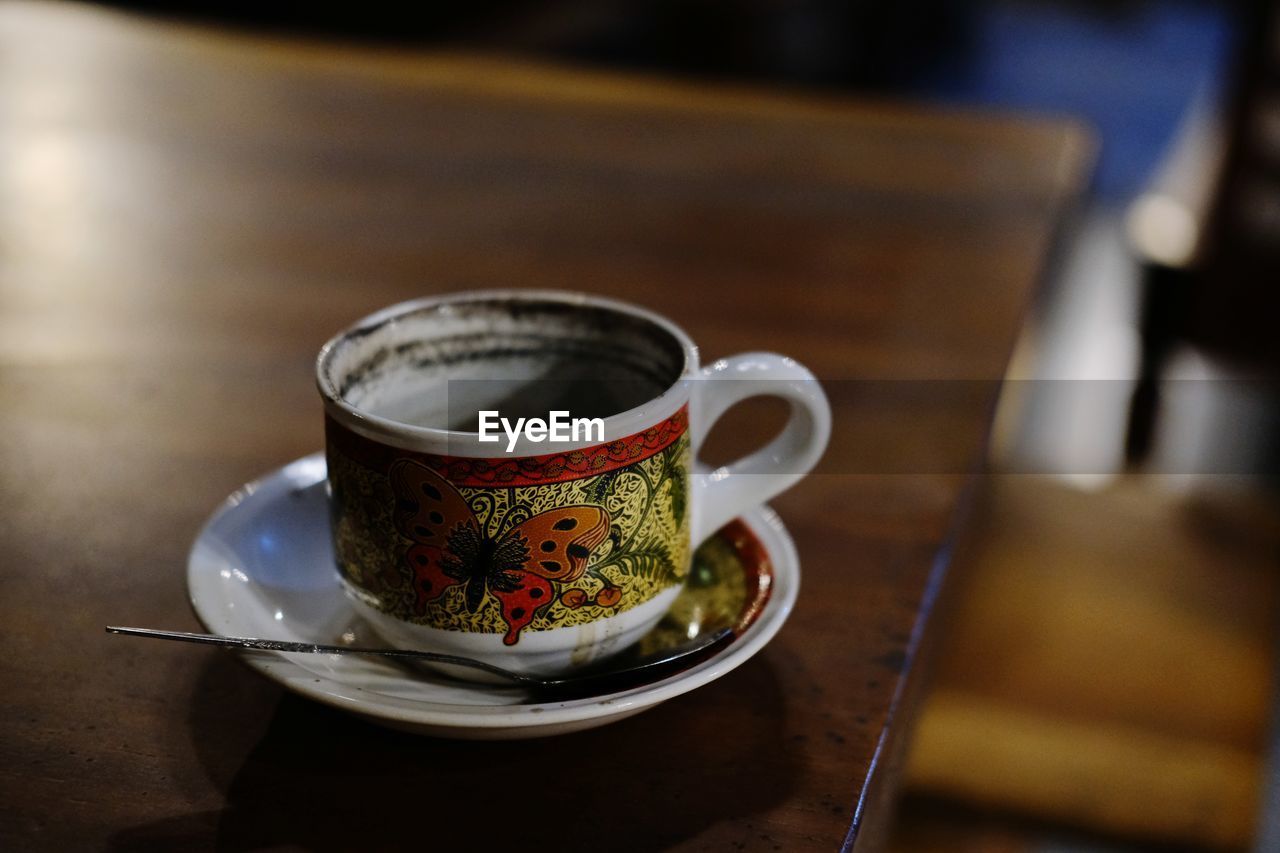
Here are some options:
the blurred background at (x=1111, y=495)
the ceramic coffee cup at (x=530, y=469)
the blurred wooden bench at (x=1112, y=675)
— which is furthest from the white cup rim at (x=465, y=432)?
the blurred wooden bench at (x=1112, y=675)

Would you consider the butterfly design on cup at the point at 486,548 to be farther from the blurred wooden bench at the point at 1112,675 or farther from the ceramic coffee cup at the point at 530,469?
the blurred wooden bench at the point at 1112,675

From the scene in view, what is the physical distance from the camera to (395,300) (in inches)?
27.3

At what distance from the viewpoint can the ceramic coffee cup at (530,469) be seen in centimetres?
32

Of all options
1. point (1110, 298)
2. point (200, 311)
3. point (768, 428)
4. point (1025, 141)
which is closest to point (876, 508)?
point (768, 428)

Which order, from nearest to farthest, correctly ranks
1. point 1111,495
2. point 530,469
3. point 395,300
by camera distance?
point 530,469
point 395,300
point 1111,495

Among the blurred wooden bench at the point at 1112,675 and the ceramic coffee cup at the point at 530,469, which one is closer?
the ceramic coffee cup at the point at 530,469

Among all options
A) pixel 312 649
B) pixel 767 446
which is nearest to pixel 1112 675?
pixel 767 446

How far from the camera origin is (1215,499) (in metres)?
0.94

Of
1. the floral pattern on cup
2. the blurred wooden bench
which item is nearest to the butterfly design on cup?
the floral pattern on cup

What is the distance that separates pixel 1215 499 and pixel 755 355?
698 millimetres

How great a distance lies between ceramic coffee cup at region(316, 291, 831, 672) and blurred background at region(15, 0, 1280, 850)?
206 millimetres

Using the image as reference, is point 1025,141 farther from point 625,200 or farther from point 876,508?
point 876,508

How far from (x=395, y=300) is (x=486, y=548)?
0.39m

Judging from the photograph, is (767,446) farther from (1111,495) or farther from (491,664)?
(1111,495)
